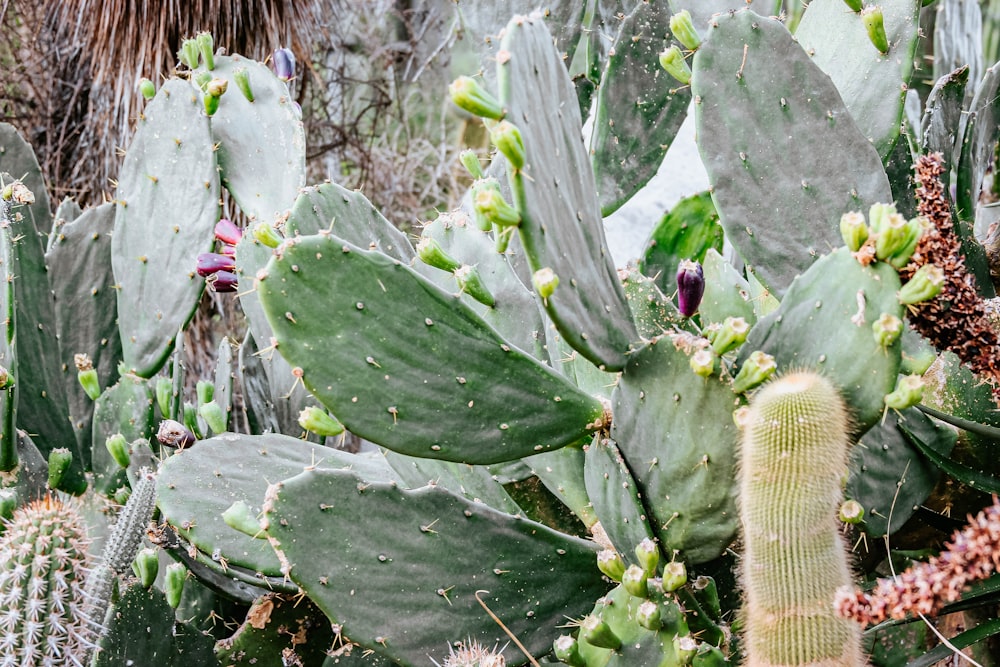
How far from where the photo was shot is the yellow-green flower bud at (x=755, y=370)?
0.72m

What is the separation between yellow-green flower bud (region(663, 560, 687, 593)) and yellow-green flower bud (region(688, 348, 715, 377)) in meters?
0.18

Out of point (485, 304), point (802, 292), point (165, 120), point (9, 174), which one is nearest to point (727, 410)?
point (802, 292)

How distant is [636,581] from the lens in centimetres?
77

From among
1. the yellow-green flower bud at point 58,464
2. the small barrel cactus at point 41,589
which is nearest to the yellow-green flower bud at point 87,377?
the yellow-green flower bud at point 58,464

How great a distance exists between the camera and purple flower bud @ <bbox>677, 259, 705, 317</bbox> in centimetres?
88

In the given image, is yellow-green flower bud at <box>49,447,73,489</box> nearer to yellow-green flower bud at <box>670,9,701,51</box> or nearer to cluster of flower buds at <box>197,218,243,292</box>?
cluster of flower buds at <box>197,218,243,292</box>

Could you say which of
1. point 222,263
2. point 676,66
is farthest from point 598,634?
point 222,263

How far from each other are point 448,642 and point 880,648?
2.11 feet

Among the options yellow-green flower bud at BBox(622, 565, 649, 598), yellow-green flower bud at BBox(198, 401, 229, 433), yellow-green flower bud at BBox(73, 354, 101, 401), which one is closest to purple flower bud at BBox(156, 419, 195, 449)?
yellow-green flower bud at BBox(198, 401, 229, 433)

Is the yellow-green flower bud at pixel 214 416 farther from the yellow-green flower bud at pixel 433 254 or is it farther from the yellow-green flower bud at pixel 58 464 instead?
the yellow-green flower bud at pixel 433 254

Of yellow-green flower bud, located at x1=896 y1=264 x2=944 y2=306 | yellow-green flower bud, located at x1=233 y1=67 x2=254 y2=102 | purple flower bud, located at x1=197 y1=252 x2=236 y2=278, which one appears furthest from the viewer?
yellow-green flower bud, located at x1=233 y1=67 x2=254 y2=102

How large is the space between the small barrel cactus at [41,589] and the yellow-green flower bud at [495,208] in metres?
0.61

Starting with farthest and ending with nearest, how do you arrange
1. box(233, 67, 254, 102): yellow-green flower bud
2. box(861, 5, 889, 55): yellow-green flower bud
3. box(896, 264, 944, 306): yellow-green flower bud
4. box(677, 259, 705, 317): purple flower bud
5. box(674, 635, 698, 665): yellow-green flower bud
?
box(233, 67, 254, 102): yellow-green flower bud
box(861, 5, 889, 55): yellow-green flower bud
box(677, 259, 705, 317): purple flower bud
box(674, 635, 698, 665): yellow-green flower bud
box(896, 264, 944, 306): yellow-green flower bud

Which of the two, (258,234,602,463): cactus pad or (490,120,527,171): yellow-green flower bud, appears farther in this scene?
(258,234,602,463): cactus pad
